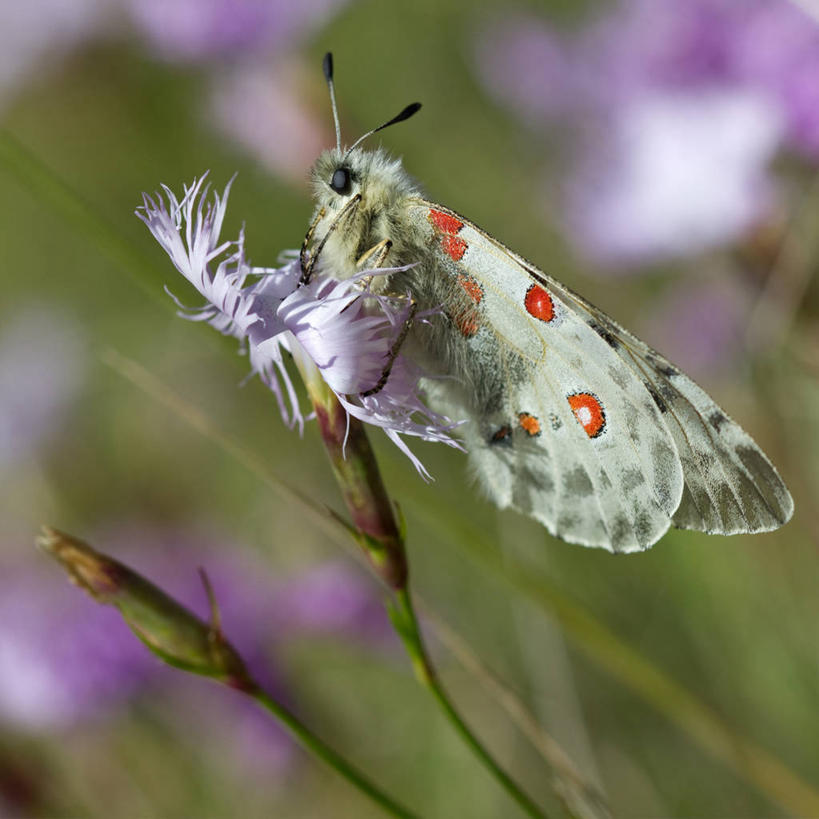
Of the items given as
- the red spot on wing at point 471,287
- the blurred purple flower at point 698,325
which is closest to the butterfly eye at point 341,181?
the red spot on wing at point 471,287

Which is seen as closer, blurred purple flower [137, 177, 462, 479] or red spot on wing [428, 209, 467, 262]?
blurred purple flower [137, 177, 462, 479]

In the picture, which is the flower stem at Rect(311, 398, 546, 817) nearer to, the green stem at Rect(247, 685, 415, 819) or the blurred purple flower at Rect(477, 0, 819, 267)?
the green stem at Rect(247, 685, 415, 819)

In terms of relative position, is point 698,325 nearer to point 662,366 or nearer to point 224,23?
point 662,366

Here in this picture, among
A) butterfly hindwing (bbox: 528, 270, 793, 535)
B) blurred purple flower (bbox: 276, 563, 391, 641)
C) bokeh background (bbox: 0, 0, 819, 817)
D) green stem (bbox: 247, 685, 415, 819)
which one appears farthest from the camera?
blurred purple flower (bbox: 276, 563, 391, 641)

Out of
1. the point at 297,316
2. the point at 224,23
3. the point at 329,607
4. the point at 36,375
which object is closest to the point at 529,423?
the point at 297,316

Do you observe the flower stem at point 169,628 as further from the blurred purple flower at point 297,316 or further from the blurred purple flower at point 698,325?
the blurred purple flower at point 698,325

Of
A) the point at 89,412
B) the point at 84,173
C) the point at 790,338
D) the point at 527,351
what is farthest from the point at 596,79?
the point at 84,173

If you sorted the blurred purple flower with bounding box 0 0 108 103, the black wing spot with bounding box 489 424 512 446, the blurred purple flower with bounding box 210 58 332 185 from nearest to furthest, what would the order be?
the black wing spot with bounding box 489 424 512 446
the blurred purple flower with bounding box 210 58 332 185
the blurred purple flower with bounding box 0 0 108 103

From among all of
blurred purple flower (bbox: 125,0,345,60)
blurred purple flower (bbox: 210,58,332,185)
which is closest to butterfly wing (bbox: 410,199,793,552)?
blurred purple flower (bbox: 210,58,332,185)
